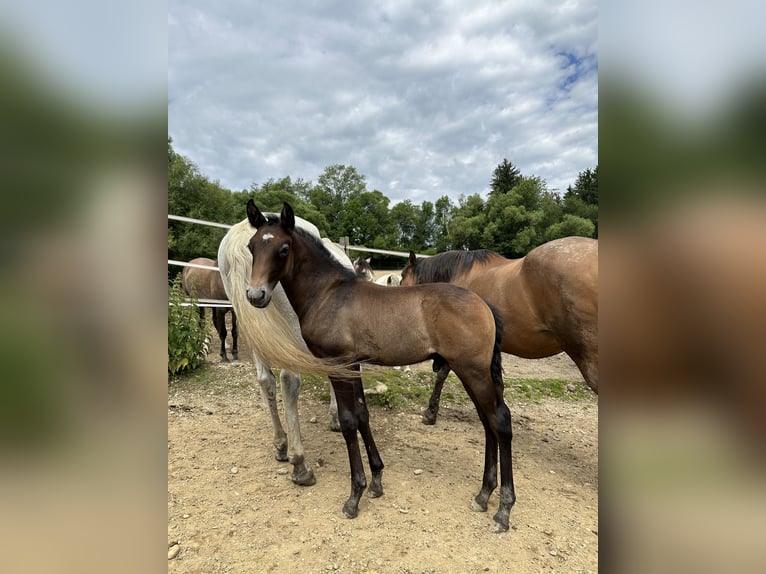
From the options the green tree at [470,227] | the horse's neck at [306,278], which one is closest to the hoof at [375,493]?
Result: the horse's neck at [306,278]

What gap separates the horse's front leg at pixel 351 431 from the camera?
7.93ft

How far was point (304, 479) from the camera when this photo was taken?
2.76 metres

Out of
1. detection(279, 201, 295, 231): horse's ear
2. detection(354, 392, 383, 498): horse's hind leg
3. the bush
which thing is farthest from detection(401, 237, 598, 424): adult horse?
the bush

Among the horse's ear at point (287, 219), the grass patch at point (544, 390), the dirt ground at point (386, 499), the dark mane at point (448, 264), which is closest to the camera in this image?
the dirt ground at point (386, 499)

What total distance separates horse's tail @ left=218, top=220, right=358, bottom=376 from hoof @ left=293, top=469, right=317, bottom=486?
879 millimetres

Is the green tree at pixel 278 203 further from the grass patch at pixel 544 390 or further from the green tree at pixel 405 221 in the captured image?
the grass patch at pixel 544 390

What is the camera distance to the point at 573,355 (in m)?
2.86

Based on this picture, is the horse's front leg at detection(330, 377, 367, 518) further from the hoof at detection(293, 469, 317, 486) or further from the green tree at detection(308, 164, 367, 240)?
the green tree at detection(308, 164, 367, 240)

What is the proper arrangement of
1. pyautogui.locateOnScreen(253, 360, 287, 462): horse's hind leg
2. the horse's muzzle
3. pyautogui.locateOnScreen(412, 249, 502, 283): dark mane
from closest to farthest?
1. the horse's muzzle
2. pyautogui.locateOnScreen(253, 360, 287, 462): horse's hind leg
3. pyautogui.locateOnScreen(412, 249, 502, 283): dark mane

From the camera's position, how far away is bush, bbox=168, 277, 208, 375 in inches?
186

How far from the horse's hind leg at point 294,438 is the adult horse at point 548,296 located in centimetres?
180
